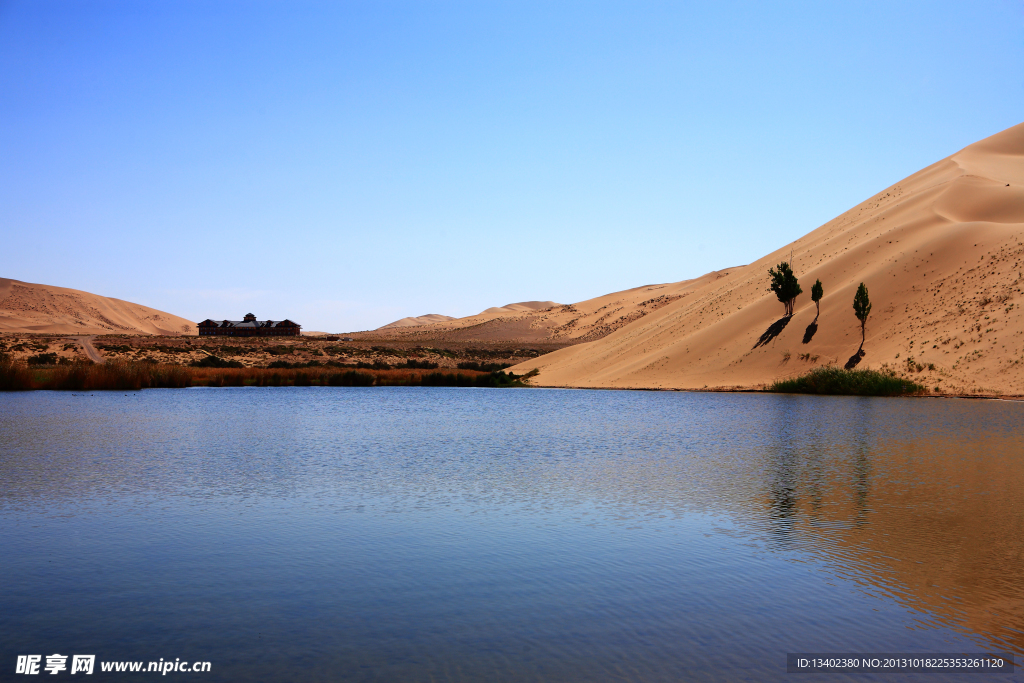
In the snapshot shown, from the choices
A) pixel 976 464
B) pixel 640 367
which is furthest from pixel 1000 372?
pixel 976 464

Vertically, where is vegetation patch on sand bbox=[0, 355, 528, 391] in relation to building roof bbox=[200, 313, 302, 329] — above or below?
below

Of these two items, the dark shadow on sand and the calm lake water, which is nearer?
the calm lake water

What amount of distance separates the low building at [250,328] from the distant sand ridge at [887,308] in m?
68.6

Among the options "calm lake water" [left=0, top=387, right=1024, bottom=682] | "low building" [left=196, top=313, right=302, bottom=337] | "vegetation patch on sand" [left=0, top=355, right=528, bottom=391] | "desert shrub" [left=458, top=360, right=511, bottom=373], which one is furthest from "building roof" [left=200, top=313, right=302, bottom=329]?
"calm lake water" [left=0, top=387, right=1024, bottom=682]

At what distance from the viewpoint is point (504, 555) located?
1114 centimetres

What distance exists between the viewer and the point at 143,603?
8.89 m

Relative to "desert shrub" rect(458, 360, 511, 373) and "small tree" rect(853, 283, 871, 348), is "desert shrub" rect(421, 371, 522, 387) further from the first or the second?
"small tree" rect(853, 283, 871, 348)

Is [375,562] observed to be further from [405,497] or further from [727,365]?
[727,365]

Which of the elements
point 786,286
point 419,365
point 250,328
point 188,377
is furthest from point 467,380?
point 250,328

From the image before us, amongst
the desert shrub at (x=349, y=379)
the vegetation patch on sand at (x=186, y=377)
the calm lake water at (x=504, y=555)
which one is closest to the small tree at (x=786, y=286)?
the vegetation patch on sand at (x=186, y=377)

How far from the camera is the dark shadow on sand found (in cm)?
7000

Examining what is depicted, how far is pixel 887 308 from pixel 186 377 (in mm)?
59064

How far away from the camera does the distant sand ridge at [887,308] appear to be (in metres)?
56.1

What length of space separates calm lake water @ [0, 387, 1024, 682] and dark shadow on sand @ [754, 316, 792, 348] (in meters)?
45.7
